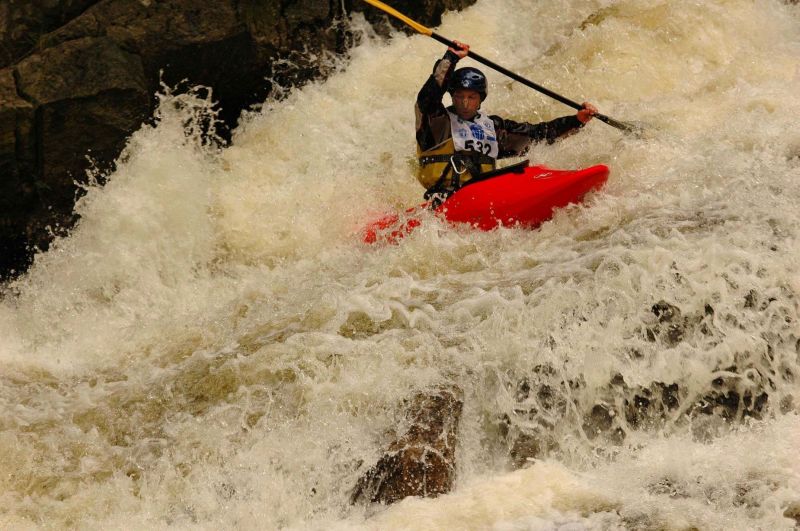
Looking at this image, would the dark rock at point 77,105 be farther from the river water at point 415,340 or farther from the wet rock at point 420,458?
the wet rock at point 420,458

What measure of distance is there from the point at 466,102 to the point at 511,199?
1.12 m

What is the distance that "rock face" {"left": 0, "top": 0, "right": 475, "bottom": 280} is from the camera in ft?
20.3

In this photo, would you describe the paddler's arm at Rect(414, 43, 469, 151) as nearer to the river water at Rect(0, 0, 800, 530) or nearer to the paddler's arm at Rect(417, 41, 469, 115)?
the paddler's arm at Rect(417, 41, 469, 115)

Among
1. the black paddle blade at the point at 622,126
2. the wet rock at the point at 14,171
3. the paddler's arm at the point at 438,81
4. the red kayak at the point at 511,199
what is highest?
the paddler's arm at the point at 438,81

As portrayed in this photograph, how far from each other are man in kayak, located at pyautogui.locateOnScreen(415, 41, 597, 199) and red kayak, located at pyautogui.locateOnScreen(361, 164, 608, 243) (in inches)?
16.1

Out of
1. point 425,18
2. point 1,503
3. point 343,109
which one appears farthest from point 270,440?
point 425,18

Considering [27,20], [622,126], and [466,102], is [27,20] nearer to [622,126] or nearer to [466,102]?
[466,102]

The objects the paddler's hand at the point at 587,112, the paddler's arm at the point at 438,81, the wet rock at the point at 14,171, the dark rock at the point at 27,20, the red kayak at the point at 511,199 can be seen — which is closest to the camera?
the red kayak at the point at 511,199

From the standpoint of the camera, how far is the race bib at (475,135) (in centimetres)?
565

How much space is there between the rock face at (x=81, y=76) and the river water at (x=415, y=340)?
0.78 ft

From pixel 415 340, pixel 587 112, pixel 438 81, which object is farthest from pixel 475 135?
pixel 415 340

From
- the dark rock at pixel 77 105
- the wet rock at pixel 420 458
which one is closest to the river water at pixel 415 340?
the wet rock at pixel 420 458

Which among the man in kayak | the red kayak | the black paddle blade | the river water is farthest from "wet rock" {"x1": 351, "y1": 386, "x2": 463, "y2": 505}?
the black paddle blade

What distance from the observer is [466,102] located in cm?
570
